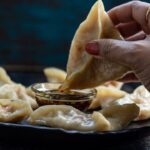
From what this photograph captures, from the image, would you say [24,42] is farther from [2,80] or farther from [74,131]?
[74,131]

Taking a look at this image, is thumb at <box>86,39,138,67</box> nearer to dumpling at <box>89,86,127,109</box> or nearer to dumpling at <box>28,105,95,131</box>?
dumpling at <box>28,105,95,131</box>

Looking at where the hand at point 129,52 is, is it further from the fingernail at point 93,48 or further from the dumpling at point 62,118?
the dumpling at point 62,118

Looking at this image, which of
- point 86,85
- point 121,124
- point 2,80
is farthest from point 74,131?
point 2,80

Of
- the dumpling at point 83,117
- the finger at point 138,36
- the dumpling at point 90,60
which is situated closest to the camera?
the dumpling at point 83,117

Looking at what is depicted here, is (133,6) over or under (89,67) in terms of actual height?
over

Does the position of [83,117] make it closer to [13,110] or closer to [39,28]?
[13,110]

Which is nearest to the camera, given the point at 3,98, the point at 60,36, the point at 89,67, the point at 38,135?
the point at 38,135

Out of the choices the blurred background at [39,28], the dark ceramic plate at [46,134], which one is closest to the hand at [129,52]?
the dark ceramic plate at [46,134]
